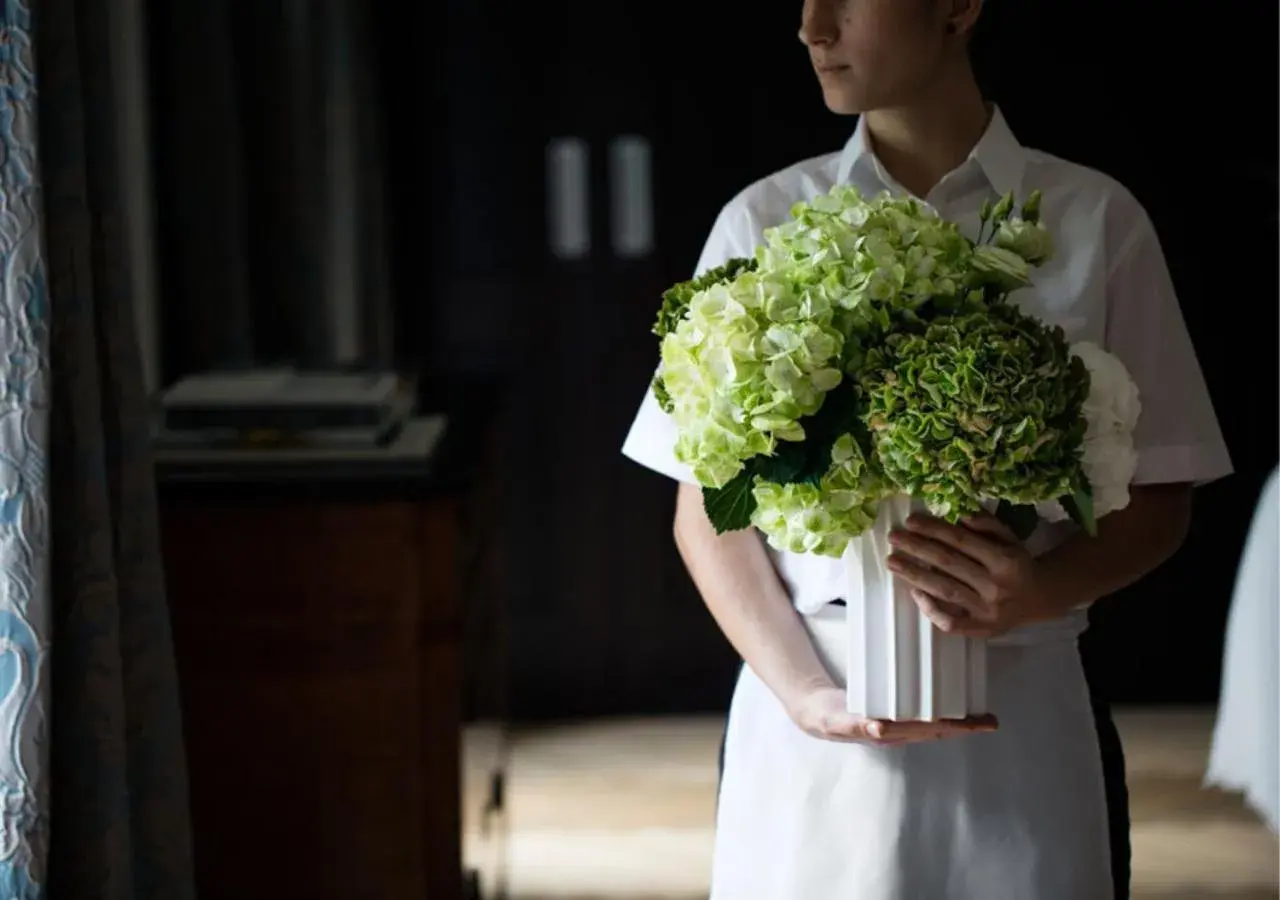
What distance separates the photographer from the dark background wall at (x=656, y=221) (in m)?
3.85

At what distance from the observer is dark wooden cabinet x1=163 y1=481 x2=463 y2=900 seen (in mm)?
2100

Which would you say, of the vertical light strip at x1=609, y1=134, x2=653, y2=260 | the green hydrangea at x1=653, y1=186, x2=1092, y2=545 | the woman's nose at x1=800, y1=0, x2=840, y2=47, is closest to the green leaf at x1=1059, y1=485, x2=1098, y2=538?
the green hydrangea at x1=653, y1=186, x2=1092, y2=545

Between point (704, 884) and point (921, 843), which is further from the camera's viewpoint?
point (704, 884)

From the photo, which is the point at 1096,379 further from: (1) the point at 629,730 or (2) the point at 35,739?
(1) the point at 629,730

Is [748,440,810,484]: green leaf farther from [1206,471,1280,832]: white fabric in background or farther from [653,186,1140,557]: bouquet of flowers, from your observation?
[1206,471,1280,832]: white fabric in background

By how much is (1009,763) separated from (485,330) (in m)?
2.86

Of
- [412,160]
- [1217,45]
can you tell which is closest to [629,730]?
[412,160]

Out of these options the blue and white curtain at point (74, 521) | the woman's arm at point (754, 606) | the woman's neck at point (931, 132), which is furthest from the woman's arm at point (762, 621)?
the blue and white curtain at point (74, 521)

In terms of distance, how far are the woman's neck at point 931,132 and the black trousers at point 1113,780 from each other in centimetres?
43

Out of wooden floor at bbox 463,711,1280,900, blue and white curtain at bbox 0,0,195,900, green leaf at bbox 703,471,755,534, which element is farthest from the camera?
wooden floor at bbox 463,711,1280,900

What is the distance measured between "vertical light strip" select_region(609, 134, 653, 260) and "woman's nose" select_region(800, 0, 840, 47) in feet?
8.77

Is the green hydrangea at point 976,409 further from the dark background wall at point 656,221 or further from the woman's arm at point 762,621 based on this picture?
the dark background wall at point 656,221

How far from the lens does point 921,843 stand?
1.28m

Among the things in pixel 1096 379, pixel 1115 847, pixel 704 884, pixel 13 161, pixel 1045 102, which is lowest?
pixel 704 884
